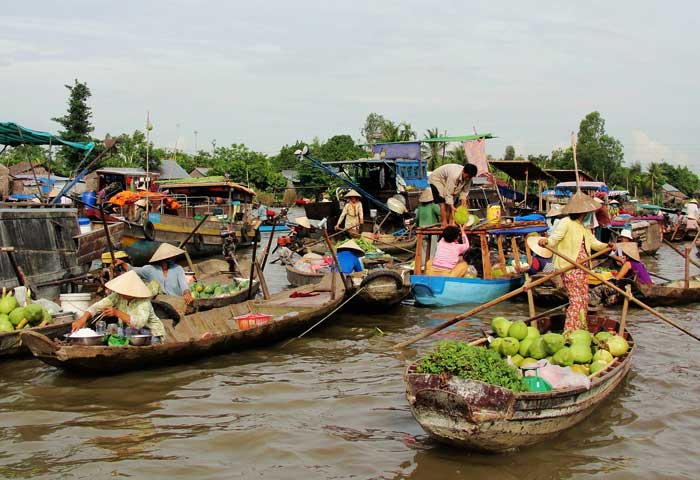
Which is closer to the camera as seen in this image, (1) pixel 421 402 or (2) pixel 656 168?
(1) pixel 421 402

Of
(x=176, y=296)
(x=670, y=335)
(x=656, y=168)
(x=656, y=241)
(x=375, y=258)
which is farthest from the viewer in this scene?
(x=656, y=168)

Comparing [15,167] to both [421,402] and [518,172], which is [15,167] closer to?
[518,172]

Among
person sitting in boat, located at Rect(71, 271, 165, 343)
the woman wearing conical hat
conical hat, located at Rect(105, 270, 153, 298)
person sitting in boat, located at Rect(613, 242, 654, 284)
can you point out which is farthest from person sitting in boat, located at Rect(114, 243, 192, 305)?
person sitting in boat, located at Rect(613, 242, 654, 284)

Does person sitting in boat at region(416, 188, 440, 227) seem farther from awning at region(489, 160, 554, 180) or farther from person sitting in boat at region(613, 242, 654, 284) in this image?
awning at region(489, 160, 554, 180)

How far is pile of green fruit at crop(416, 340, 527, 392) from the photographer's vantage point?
468cm

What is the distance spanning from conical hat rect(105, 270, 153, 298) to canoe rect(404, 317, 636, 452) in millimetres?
2893

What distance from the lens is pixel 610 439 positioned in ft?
18.8

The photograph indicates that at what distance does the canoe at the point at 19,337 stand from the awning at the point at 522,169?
617 inches

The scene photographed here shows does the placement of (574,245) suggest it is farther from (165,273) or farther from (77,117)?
(77,117)

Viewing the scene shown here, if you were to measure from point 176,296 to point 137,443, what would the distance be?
3.36 m

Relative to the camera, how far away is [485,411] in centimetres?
459

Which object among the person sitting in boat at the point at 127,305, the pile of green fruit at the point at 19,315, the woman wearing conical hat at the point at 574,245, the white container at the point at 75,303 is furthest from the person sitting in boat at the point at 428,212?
the pile of green fruit at the point at 19,315

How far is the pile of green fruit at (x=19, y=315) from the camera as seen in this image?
24.1ft

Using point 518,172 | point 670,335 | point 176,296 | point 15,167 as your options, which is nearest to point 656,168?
point 518,172
